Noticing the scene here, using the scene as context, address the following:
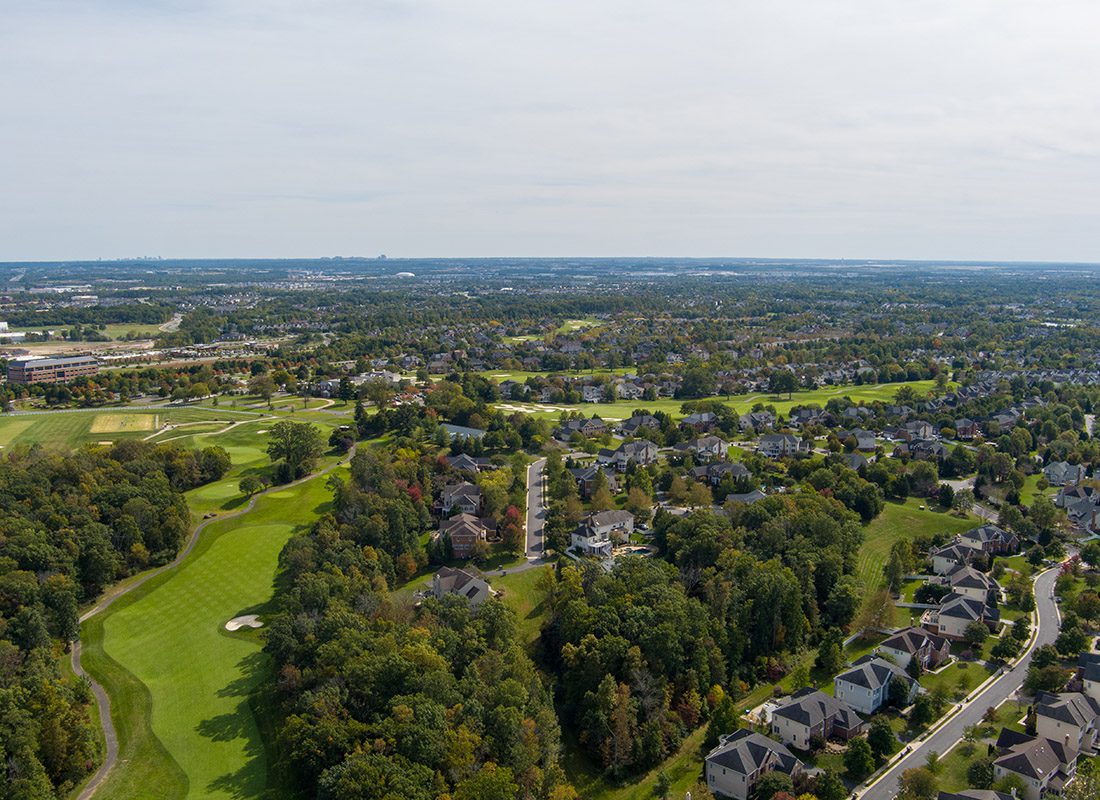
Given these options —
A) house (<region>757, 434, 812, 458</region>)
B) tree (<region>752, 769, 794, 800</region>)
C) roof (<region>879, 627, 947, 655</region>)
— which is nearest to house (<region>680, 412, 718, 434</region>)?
house (<region>757, 434, 812, 458</region>)

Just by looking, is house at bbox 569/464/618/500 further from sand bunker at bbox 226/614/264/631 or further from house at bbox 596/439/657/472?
sand bunker at bbox 226/614/264/631

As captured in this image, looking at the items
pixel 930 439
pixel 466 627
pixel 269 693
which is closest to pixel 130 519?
pixel 269 693

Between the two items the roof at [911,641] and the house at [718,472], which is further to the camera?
the house at [718,472]

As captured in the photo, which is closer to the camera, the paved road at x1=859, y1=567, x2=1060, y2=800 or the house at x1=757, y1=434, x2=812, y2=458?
the paved road at x1=859, y1=567, x2=1060, y2=800

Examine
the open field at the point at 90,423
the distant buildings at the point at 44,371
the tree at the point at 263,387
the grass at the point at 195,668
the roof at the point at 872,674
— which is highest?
the distant buildings at the point at 44,371

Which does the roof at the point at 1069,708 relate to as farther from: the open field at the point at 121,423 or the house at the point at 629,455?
the open field at the point at 121,423

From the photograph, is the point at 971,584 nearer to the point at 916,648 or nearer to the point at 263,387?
the point at 916,648

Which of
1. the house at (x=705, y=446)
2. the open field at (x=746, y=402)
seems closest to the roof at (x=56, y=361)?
the open field at (x=746, y=402)

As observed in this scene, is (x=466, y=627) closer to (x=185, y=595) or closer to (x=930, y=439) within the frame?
(x=185, y=595)
